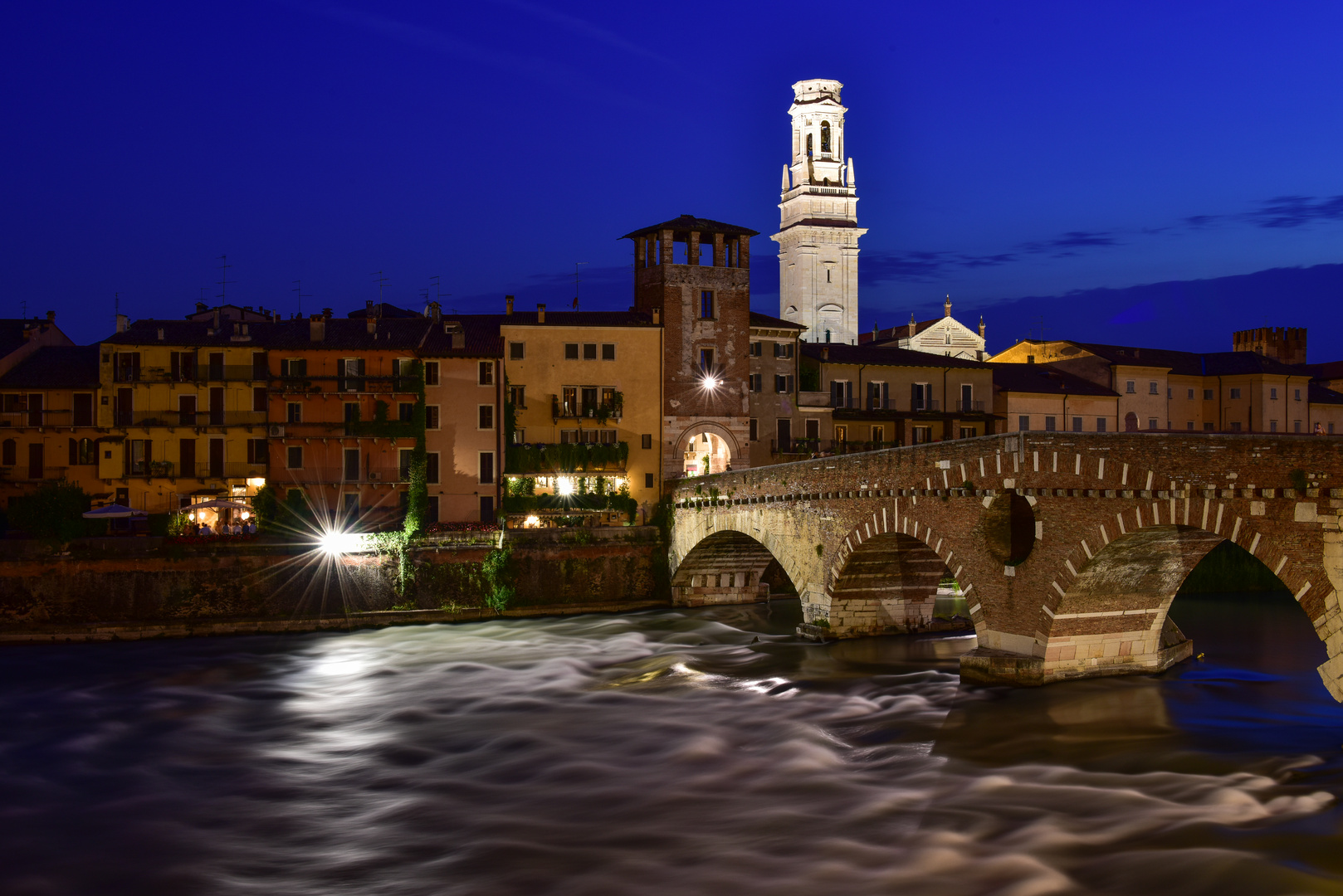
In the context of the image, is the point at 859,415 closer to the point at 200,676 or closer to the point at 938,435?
the point at 938,435

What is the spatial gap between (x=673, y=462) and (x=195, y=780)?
103ft

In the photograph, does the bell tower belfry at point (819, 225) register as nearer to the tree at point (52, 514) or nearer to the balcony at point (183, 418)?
the balcony at point (183, 418)

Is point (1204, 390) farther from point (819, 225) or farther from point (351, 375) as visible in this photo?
point (351, 375)

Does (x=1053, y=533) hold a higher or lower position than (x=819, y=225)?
lower

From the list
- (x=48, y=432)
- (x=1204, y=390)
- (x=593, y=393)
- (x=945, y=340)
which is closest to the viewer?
(x=48, y=432)

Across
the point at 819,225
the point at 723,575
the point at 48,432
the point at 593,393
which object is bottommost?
the point at 723,575

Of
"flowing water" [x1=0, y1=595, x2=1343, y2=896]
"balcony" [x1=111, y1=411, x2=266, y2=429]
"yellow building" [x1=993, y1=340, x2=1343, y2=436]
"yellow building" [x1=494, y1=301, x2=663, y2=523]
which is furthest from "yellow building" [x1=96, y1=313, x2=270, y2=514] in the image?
"yellow building" [x1=993, y1=340, x2=1343, y2=436]

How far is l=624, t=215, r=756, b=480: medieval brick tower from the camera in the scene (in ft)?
171

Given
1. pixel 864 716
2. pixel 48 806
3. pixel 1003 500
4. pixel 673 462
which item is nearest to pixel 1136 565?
pixel 1003 500

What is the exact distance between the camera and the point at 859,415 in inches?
2338

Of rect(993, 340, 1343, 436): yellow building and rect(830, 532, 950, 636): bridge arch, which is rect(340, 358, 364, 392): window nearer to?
rect(830, 532, 950, 636): bridge arch

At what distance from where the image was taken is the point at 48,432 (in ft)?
160

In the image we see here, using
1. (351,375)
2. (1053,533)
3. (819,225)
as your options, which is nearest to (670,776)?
(1053,533)

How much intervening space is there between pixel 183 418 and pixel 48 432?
647 cm
